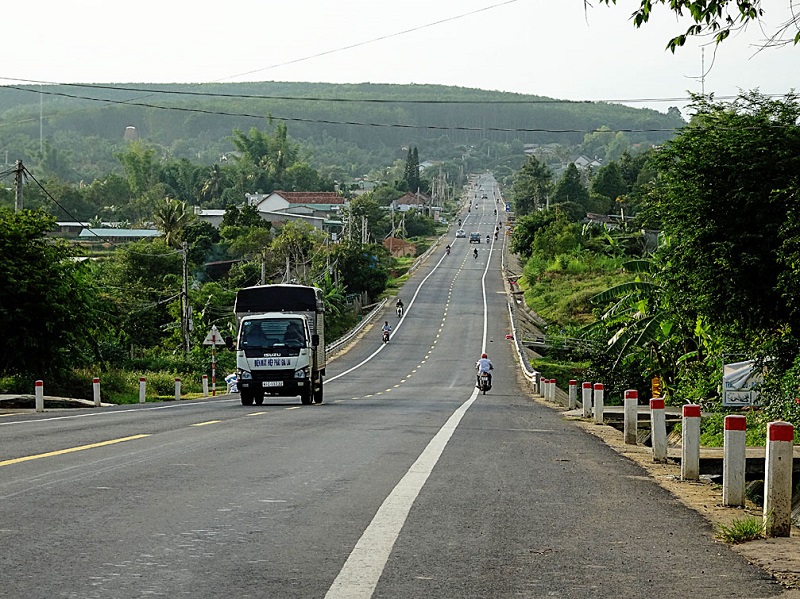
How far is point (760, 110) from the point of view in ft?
90.7

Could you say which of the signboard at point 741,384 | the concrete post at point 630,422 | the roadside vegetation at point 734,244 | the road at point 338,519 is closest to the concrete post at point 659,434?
the road at point 338,519

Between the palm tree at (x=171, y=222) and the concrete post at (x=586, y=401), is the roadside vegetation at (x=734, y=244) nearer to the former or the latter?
the concrete post at (x=586, y=401)

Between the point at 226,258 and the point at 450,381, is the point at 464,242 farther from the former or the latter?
the point at 450,381

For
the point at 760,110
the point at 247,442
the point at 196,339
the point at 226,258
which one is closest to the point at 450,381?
the point at 196,339

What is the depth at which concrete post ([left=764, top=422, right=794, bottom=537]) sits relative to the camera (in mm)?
8719

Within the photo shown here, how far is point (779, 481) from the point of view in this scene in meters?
8.73

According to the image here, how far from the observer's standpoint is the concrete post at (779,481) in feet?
28.6

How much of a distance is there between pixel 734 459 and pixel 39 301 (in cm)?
2678

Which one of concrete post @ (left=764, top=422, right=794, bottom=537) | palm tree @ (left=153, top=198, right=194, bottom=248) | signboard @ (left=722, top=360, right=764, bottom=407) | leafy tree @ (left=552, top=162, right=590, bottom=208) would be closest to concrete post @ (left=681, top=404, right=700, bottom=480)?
concrete post @ (left=764, top=422, right=794, bottom=537)

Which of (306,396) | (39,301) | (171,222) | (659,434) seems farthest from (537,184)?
(659,434)

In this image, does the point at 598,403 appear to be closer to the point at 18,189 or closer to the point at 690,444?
the point at 690,444

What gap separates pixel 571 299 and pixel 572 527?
76746mm

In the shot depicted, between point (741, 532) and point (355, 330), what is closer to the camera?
point (741, 532)

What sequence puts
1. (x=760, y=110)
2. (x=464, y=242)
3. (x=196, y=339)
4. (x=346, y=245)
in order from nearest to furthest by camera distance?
(x=760, y=110) → (x=196, y=339) → (x=346, y=245) → (x=464, y=242)
